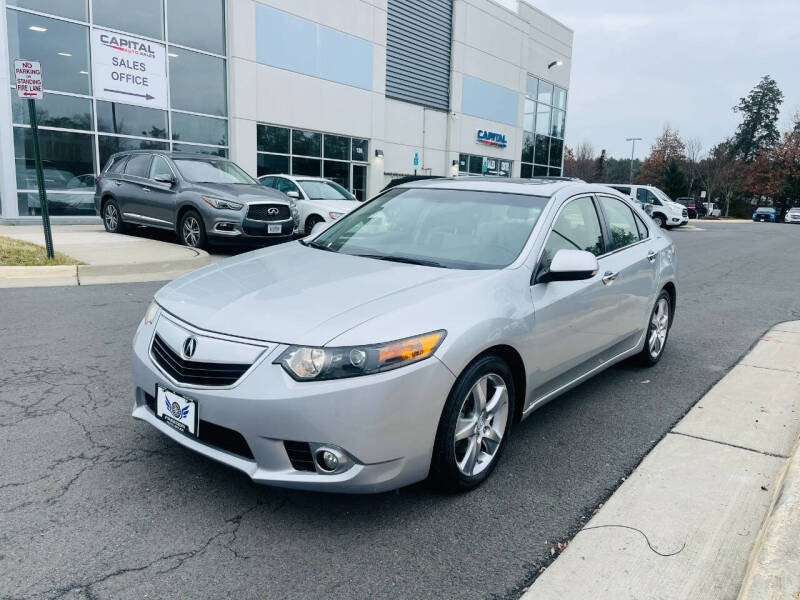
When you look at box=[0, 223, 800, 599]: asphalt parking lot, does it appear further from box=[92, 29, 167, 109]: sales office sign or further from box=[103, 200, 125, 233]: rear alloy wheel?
box=[92, 29, 167, 109]: sales office sign

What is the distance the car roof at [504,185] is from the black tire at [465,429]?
1434 mm

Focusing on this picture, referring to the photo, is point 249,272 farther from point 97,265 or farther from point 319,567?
point 97,265

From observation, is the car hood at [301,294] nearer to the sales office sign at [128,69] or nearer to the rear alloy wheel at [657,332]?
the rear alloy wheel at [657,332]

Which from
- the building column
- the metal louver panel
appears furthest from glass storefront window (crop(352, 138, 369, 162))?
the building column

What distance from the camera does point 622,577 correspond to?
2512 millimetres

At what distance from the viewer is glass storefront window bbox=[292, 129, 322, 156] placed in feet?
74.8

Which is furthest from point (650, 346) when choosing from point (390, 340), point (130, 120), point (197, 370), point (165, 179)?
point (130, 120)

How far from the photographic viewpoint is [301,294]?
308 cm

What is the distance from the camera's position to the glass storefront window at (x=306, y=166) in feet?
75.3

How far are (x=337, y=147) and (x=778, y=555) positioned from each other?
23567 mm

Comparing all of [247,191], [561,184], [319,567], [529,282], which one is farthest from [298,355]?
[247,191]

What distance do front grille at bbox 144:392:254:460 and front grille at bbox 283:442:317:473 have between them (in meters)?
0.18

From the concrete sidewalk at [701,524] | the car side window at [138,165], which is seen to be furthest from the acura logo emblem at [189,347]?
the car side window at [138,165]

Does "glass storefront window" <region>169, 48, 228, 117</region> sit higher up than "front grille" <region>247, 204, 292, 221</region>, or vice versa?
"glass storefront window" <region>169, 48, 228, 117</region>
